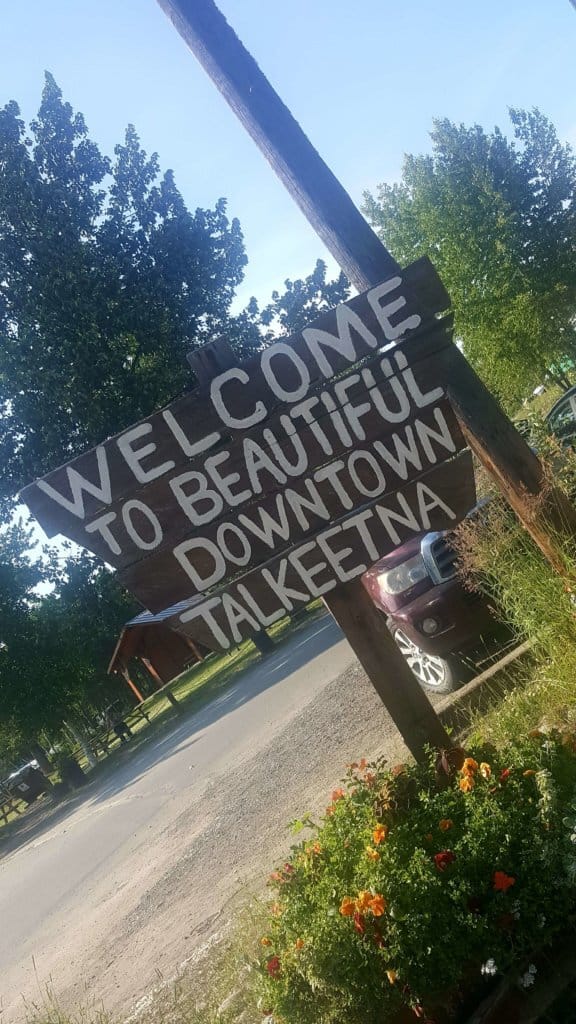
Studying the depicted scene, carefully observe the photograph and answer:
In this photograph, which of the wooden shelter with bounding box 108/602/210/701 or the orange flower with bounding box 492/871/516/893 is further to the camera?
the wooden shelter with bounding box 108/602/210/701

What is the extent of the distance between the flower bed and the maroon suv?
2.40 m

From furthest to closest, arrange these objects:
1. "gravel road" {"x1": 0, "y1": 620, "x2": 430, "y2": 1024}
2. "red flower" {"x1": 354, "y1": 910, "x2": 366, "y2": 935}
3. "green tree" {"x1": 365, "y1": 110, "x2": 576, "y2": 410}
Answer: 1. "green tree" {"x1": 365, "y1": 110, "x2": 576, "y2": 410}
2. "gravel road" {"x1": 0, "y1": 620, "x2": 430, "y2": 1024}
3. "red flower" {"x1": 354, "y1": 910, "x2": 366, "y2": 935}

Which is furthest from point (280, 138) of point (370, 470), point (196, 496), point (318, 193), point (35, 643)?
point (35, 643)

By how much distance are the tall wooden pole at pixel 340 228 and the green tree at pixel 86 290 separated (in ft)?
38.3

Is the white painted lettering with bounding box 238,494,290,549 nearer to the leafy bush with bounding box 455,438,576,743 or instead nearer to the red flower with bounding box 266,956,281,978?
the leafy bush with bounding box 455,438,576,743

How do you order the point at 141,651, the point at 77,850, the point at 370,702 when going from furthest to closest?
the point at 141,651
the point at 77,850
the point at 370,702

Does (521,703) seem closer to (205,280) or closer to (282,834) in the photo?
(282,834)

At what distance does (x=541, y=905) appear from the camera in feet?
7.91

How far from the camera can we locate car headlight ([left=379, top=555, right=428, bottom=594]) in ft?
18.7

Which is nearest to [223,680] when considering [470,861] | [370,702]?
[370,702]

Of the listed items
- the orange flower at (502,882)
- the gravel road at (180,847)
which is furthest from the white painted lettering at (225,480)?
the gravel road at (180,847)

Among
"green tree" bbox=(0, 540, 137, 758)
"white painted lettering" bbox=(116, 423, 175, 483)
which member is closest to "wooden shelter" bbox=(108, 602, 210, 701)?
"green tree" bbox=(0, 540, 137, 758)

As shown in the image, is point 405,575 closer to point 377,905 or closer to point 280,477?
point 280,477

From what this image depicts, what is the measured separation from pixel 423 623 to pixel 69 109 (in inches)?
608
